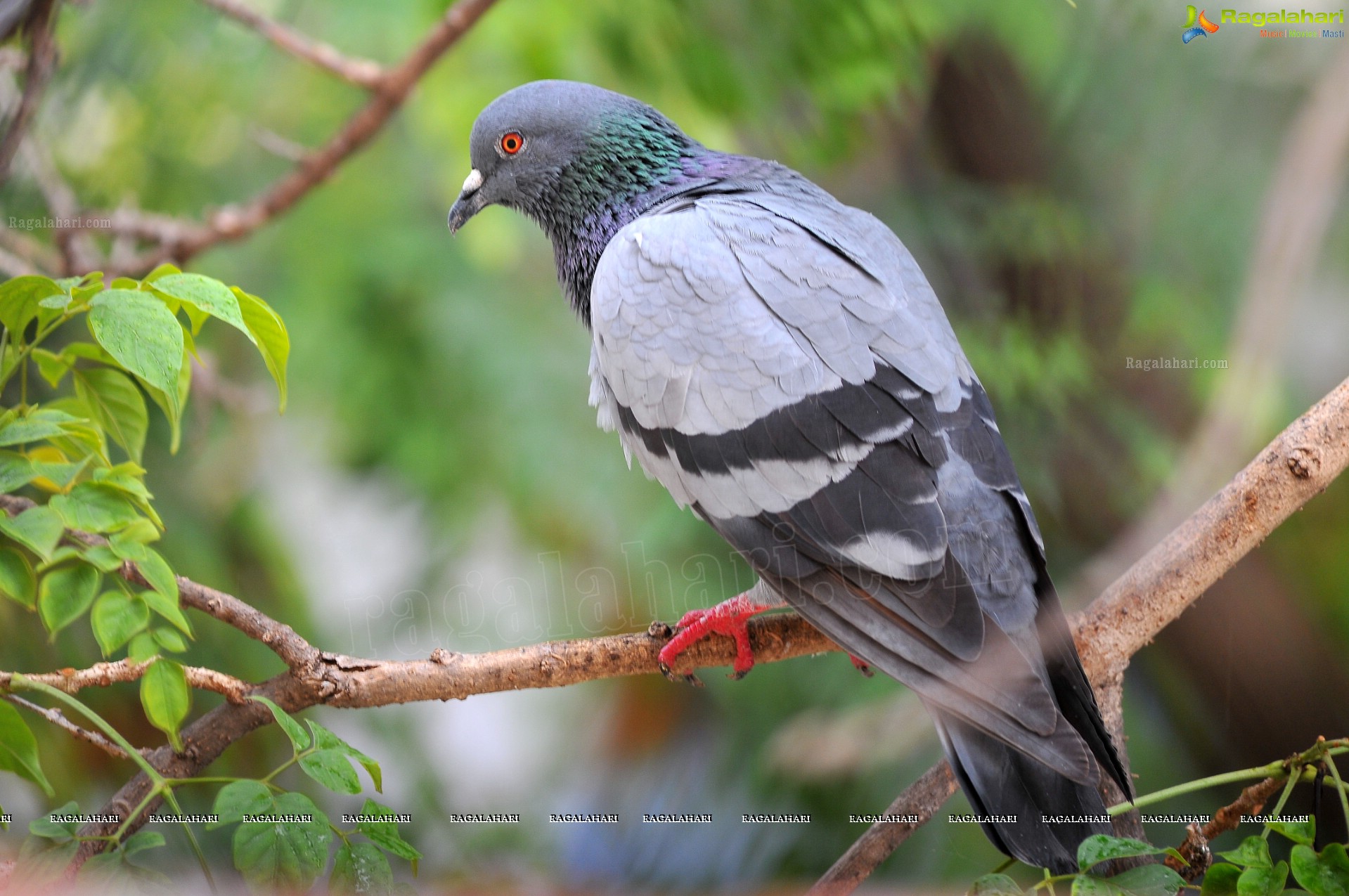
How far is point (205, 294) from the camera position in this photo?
2.73ft

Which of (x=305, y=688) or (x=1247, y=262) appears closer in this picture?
(x=305, y=688)

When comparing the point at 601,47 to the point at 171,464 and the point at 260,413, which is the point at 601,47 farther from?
the point at 171,464

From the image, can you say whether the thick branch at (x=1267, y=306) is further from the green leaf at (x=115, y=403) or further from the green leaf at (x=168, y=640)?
the green leaf at (x=115, y=403)

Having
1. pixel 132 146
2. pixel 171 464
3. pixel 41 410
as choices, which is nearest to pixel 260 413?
pixel 171 464

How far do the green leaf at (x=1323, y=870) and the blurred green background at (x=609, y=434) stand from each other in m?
0.40

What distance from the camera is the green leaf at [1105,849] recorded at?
81 cm

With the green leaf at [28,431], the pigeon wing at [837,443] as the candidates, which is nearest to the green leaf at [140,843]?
the green leaf at [28,431]

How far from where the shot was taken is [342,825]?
1.04 meters

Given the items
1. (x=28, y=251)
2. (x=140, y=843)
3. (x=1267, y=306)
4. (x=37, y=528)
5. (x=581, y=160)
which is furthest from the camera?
(x=28, y=251)

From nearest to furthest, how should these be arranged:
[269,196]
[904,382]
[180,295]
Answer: [180,295], [904,382], [269,196]

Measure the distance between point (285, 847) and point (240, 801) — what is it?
6 centimetres

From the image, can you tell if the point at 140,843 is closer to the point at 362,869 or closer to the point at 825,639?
the point at 362,869

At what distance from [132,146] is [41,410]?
90 cm

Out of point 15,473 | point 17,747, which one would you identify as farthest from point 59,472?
point 17,747
